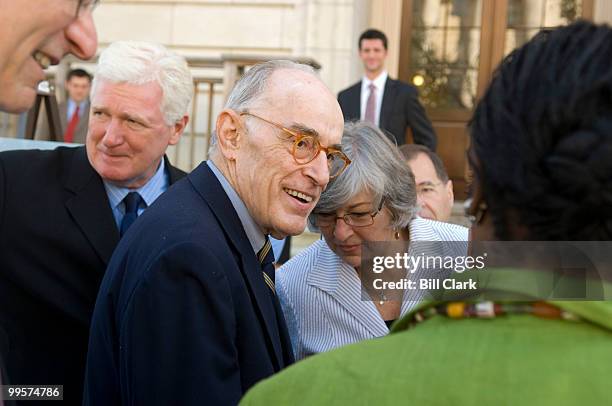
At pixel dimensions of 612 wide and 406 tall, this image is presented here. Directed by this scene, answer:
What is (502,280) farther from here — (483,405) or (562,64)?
(562,64)

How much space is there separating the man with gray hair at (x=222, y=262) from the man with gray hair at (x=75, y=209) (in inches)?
28.3

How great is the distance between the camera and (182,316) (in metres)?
2.43

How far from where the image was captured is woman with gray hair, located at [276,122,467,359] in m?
3.58

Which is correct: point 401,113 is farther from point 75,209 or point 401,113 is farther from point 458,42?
point 75,209

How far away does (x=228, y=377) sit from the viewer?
244 cm

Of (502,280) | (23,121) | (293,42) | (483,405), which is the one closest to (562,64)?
(502,280)

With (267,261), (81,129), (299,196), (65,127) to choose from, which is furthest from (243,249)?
(65,127)

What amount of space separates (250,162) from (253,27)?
937 centimetres

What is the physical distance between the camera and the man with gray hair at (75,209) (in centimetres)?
345

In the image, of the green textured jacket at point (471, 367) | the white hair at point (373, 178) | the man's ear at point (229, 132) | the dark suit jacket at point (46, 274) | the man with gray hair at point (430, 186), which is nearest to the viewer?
the green textured jacket at point (471, 367)

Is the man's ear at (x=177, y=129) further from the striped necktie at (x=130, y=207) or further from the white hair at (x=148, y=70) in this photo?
the striped necktie at (x=130, y=207)

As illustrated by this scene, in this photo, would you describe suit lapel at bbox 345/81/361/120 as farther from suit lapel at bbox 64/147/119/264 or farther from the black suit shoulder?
suit lapel at bbox 64/147/119/264

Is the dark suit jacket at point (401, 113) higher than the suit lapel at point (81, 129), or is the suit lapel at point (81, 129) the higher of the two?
the dark suit jacket at point (401, 113)

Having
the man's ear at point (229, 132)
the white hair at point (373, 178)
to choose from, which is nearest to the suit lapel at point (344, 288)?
the white hair at point (373, 178)
